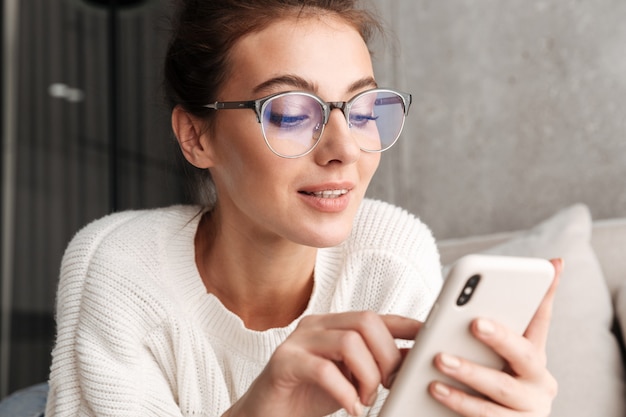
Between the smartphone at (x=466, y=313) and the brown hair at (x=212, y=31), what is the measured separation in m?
0.71

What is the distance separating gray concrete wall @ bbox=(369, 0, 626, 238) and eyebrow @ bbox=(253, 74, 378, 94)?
1233 mm

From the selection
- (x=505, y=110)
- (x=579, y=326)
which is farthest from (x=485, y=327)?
(x=505, y=110)

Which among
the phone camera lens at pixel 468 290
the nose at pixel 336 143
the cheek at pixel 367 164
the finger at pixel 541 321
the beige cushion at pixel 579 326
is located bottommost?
the beige cushion at pixel 579 326

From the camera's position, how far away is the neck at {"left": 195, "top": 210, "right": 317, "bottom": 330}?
145 centimetres

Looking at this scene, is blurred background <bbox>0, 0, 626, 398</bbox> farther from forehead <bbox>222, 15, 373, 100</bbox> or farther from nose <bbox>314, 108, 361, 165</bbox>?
nose <bbox>314, 108, 361, 165</bbox>

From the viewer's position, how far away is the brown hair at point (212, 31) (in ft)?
4.30

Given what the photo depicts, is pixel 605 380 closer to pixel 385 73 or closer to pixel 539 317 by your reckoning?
pixel 539 317

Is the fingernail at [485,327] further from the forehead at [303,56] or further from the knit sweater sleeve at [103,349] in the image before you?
the knit sweater sleeve at [103,349]

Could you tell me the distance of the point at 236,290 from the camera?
1.51 meters

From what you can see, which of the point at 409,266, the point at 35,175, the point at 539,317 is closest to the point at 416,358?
the point at 539,317

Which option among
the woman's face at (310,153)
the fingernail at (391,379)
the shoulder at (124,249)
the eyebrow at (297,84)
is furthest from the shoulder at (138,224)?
the fingernail at (391,379)

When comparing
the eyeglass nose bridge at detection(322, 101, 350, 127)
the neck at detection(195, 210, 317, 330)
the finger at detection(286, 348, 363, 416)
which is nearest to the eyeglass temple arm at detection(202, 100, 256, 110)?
the eyeglass nose bridge at detection(322, 101, 350, 127)

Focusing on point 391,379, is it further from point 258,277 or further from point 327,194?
point 258,277

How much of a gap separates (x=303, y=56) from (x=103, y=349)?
2.17 ft
